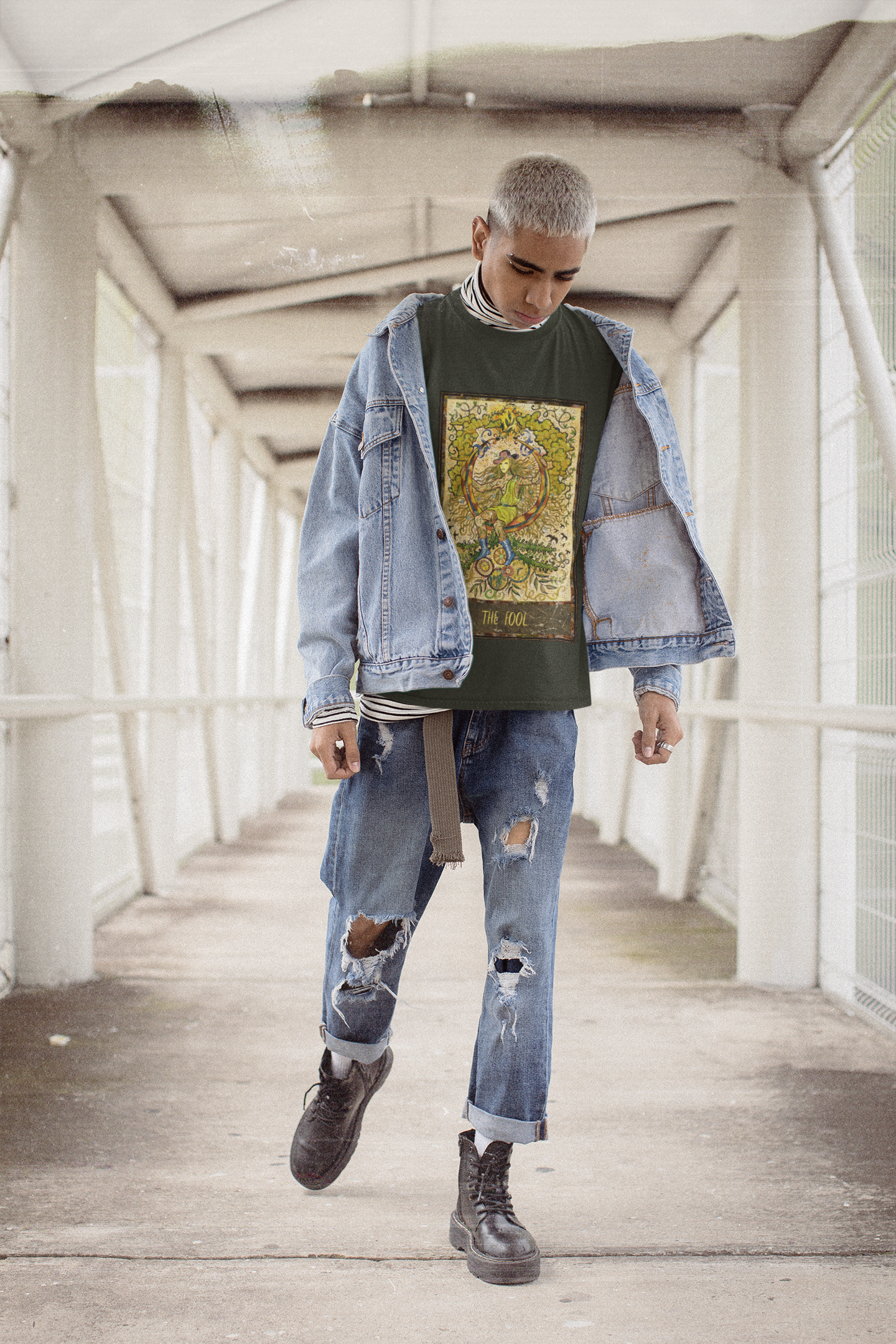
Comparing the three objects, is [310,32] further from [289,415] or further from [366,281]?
[289,415]

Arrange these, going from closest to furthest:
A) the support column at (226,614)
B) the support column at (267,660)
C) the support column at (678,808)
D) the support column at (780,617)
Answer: the support column at (780,617) → the support column at (678,808) → the support column at (226,614) → the support column at (267,660)

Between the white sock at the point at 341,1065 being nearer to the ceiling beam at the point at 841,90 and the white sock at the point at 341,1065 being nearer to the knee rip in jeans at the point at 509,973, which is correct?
the knee rip in jeans at the point at 509,973

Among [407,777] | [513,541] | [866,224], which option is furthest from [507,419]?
[866,224]

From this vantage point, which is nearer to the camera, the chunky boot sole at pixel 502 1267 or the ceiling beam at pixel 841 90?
the chunky boot sole at pixel 502 1267

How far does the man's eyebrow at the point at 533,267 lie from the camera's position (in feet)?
4.27

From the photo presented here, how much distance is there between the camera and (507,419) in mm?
1429

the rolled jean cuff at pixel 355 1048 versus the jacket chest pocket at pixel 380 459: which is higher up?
the jacket chest pocket at pixel 380 459

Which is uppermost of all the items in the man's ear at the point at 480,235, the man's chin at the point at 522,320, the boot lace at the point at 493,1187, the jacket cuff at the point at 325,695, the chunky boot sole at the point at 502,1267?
the man's ear at the point at 480,235

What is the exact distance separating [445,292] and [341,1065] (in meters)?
1.27

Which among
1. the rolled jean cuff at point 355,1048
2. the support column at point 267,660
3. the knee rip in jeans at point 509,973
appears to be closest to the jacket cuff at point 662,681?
the knee rip in jeans at point 509,973

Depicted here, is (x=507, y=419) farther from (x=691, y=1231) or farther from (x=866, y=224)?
(x=866, y=224)

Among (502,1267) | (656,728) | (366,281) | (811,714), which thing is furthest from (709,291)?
(502,1267)

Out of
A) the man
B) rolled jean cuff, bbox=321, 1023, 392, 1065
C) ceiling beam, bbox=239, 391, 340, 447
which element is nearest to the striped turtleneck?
the man

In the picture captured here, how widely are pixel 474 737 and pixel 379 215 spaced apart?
1360 mm
